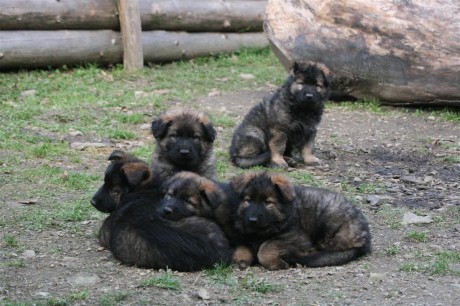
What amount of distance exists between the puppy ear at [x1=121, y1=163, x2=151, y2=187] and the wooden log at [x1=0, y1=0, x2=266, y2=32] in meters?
7.10

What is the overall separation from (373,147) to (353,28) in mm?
2275

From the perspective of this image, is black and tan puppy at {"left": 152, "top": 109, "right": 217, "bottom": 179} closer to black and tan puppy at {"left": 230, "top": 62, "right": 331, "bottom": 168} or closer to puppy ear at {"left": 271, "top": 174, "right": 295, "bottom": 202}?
puppy ear at {"left": 271, "top": 174, "right": 295, "bottom": 202}

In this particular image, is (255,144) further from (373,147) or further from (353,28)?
(353,28)

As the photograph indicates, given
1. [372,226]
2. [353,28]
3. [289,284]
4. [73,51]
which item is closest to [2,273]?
[289,284]

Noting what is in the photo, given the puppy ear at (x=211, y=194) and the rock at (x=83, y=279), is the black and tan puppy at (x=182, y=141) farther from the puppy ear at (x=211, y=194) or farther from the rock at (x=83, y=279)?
the rock at (x=83, y=279)

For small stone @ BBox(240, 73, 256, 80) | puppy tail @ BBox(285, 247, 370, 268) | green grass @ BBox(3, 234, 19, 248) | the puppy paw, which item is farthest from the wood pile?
puppy tail @ BBox(285, 247, 370, 268)

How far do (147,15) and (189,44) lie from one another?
3.63ft

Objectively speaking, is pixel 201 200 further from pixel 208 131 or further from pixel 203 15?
pixel 203 15

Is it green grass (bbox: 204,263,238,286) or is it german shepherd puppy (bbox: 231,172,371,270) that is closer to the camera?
green grass (bbox: 204,263,238,286)

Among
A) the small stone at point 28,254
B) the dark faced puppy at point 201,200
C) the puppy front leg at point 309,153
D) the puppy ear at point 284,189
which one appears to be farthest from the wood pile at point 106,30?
the puppy ear at point 284,189

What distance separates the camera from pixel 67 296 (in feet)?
17.7

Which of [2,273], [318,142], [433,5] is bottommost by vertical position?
[318,142]

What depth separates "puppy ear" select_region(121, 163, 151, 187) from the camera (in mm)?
6445

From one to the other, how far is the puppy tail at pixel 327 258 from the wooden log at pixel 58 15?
27.0 feet
